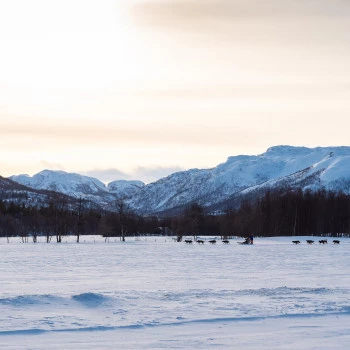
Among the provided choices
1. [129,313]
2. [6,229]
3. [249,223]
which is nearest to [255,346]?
[129,313]

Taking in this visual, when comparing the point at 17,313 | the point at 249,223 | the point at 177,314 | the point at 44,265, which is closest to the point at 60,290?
the point at 17,313

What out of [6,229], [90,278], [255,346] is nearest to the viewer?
[255,346]

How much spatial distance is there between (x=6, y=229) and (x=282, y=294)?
144595mm

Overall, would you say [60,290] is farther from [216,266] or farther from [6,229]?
[6,229]

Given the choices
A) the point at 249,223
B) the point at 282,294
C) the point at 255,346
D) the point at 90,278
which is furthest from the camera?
the point at 249,223

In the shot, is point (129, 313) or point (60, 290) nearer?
point (129, 313)

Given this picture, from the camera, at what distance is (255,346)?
45.9 ft

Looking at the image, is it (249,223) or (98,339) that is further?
(249,223)

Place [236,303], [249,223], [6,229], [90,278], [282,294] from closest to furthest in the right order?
[236,303], [282,294], [90,278], [249,223], [6,229]

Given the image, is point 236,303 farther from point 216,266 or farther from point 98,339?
point 216,266

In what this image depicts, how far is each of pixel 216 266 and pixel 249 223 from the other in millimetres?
86299

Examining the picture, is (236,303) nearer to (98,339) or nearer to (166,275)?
(98,339)

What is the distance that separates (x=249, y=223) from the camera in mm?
120312

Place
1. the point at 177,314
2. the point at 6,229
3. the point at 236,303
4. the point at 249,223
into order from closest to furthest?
the point at 177,314 < the point at 236,303 < the point at 249,223 < the point at 6,229
